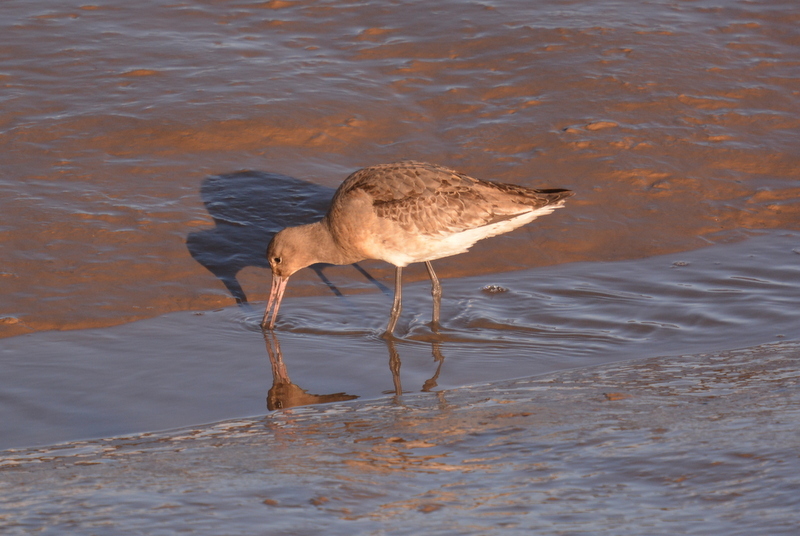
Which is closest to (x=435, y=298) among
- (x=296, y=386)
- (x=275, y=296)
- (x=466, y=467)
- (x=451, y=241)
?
(x=451, y=241)

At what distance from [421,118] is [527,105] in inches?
48.5

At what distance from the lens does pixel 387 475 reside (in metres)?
4.89

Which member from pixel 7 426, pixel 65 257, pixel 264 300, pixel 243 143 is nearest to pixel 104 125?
pixel 243 143

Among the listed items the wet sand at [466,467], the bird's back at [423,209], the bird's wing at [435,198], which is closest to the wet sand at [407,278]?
the wet sand at [466,467]

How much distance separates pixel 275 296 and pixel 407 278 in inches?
52.6

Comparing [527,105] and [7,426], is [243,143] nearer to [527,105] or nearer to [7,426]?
[527,105]

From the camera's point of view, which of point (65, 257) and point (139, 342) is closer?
point (139, 342)

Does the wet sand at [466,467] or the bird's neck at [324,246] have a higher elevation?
the bird's neck at [324,246]

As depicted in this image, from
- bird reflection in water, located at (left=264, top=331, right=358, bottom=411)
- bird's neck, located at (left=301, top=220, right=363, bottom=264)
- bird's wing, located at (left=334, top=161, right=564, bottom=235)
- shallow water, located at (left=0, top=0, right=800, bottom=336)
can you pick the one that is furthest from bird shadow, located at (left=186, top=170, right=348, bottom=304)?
bird reflection in water, located at (left=264, top=331, right=358, bottom=411)

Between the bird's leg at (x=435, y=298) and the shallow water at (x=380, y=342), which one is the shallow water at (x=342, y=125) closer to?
the shallow water at (x=380, y=342)

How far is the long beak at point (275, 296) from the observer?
7754 millimetres

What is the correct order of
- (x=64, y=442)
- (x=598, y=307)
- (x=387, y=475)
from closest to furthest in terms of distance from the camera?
1. (x=387, y=475)
2. (x=64, y=442)
3. (x=598, y=307)

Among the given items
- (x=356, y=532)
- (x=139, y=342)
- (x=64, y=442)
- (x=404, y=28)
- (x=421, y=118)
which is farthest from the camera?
(x=404, y=28)

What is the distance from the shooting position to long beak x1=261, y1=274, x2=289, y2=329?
7.75m
